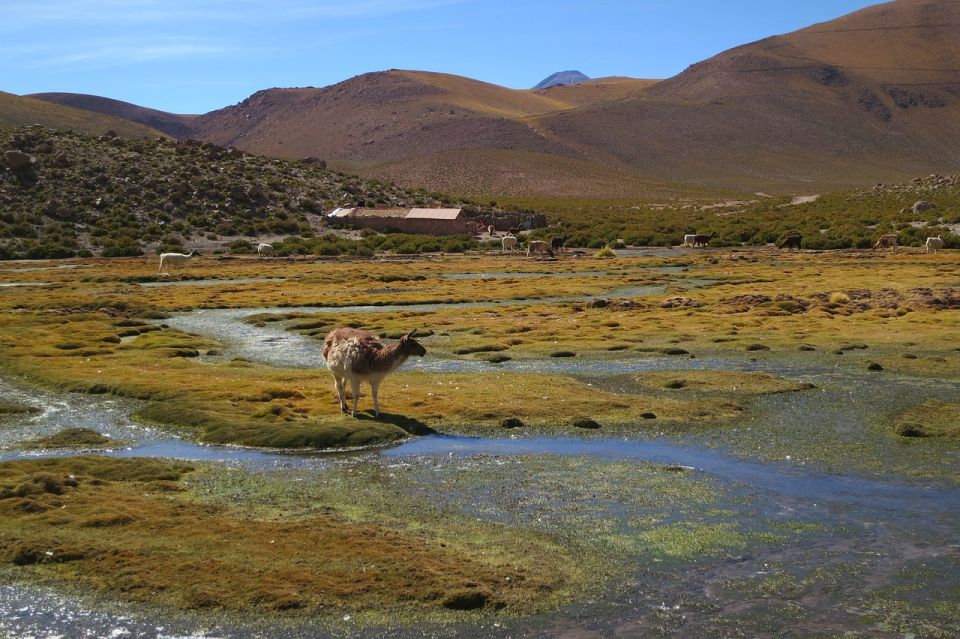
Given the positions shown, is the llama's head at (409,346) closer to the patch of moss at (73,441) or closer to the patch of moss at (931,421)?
the patch of moss at (73,441)

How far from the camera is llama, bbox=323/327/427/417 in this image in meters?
17.2

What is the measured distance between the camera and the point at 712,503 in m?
12.6

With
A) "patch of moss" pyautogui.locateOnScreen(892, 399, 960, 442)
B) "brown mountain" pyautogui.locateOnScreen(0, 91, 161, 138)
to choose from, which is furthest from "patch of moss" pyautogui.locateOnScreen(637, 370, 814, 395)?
"brown mountain" pyautogui.locateOnScreen(0, 91, 161, 138)

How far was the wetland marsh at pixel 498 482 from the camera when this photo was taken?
31.3ft

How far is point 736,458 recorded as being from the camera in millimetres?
14914

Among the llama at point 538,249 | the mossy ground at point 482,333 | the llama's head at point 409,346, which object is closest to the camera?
the llama's head at point 409,346

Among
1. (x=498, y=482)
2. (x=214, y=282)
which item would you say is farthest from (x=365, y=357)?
(x=214, y=282)

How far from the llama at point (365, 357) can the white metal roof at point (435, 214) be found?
6533 cm

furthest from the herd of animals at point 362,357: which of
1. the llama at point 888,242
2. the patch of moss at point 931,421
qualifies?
the llama at point 888,242

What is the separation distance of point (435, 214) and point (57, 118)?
290 feet

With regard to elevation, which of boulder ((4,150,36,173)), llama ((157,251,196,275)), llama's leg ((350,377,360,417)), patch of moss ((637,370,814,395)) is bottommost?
patch of moss ((637,370,814,395))

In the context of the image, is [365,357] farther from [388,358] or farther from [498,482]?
[498,482]

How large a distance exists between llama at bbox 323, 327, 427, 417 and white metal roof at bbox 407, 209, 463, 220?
214 feet

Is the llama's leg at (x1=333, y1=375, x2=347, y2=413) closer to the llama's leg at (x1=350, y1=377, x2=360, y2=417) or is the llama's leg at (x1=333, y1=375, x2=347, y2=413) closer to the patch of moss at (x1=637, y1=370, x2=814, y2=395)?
the llama's leg at (x1=350, y1=377, x2=360, y2=417)
